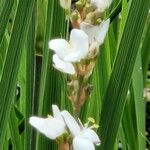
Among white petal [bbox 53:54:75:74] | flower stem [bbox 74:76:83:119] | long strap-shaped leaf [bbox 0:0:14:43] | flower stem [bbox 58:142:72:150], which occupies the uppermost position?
long strap-shaped leaf [bbox 0:0:14:43]

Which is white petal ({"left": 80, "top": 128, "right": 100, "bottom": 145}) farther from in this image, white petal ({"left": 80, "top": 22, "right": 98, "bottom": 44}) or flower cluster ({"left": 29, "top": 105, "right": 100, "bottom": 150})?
white petal ({"left": 80, "top": 22, "right": 98, "bottom": 44})

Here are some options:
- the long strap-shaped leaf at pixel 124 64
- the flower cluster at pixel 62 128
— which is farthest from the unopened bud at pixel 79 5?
the long strap-shaped leaf at pixel 124 64

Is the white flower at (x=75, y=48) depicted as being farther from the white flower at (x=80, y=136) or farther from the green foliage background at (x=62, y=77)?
the green foliage background at (x=62, y=77)

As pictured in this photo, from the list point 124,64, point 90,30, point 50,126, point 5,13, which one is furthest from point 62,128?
point 5,13

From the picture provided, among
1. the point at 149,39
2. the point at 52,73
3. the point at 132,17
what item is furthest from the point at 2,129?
the point at 149,39

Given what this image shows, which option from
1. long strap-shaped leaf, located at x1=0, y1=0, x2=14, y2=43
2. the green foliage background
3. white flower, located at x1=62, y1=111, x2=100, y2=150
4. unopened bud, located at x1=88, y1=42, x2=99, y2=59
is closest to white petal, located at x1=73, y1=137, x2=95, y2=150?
white flower, located at x1=62, y1=111, x2=100, y2=150

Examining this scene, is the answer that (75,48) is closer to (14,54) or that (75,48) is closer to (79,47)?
(79,47)

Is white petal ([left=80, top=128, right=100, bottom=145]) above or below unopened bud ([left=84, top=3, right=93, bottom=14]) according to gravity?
below
